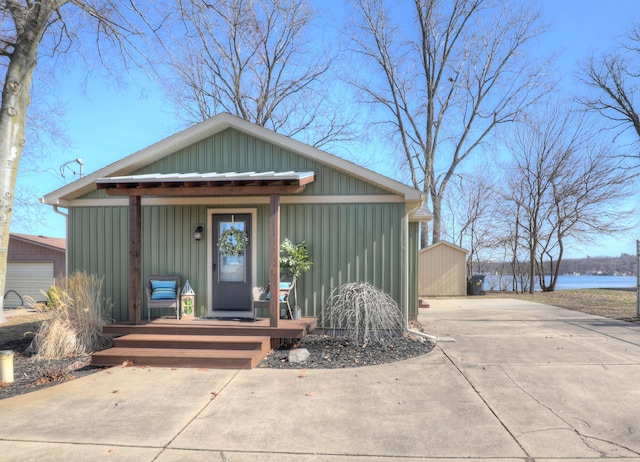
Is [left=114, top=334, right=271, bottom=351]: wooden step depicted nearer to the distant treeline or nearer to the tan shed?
the tan shed

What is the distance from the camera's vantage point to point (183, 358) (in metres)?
5.74

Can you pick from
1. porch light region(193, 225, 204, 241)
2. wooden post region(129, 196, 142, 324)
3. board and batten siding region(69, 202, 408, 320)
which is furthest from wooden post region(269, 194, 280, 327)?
wooden post region(129, 196, 142, 324)

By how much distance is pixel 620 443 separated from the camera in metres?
3.22

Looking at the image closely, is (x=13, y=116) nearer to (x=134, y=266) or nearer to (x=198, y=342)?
(x=134, y=266)

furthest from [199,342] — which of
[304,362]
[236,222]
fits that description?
[236,222]

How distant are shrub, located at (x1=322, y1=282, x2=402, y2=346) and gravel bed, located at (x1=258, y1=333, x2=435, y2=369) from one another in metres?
0.19

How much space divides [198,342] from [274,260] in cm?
169

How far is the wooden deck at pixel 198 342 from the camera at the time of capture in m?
5.73

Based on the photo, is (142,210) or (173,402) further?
(142,210)

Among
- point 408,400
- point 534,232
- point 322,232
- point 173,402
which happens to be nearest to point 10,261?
point 322,232

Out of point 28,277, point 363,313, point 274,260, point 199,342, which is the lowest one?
point 199,342

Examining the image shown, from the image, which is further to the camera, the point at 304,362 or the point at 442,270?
the point at 442,270

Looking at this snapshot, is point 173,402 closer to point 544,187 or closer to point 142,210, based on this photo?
point 142,210

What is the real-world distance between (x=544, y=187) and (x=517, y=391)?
53.9ft
